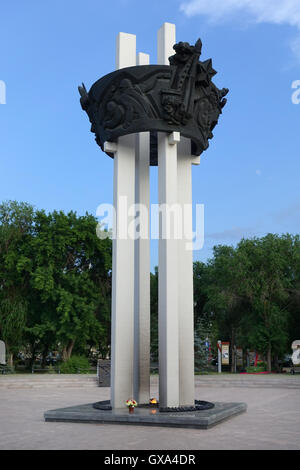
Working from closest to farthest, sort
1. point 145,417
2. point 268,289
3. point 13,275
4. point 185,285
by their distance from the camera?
1. point 145,417
2. point 185,285
3. point 13,275
4. point 268,289

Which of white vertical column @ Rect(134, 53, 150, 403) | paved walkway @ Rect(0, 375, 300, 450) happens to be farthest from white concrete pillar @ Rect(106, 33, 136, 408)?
paved walkway @ Rect(0, 375, 300, 450)

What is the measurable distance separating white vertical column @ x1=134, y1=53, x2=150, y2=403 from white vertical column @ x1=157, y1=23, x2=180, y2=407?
0.92m

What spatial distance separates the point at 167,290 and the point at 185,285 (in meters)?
1.14

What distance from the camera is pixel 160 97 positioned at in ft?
40.1

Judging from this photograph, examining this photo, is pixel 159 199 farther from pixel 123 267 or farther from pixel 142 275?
pixel 142 275

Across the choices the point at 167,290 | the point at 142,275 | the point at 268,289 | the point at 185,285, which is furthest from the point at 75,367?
the point at 167,290

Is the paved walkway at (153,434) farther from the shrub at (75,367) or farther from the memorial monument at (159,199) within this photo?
the shrub at (75,367)

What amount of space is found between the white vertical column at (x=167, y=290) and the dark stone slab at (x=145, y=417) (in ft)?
2.33

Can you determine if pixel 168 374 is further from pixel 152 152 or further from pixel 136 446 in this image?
pixel 152 152

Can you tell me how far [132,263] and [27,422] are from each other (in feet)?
14.8

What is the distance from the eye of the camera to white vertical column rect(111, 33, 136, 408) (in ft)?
40.0

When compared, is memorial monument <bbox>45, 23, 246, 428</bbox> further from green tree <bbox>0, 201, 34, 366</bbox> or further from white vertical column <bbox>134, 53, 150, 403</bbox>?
green tree <bbox>0, 201, 34, 366</bbox>

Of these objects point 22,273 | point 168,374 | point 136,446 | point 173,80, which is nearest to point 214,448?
point 136,446

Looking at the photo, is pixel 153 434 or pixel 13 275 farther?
pixel 13 275
